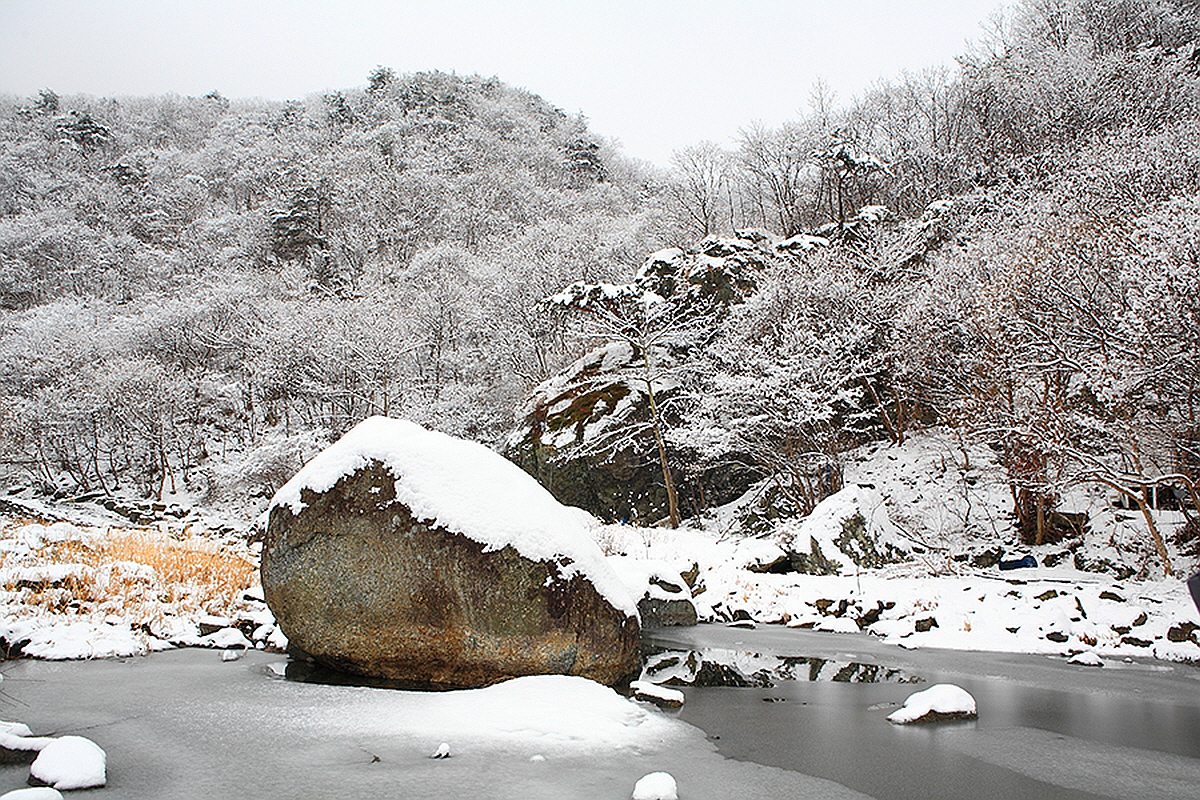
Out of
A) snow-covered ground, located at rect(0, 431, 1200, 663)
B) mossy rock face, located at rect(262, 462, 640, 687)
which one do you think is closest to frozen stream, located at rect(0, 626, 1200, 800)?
mossy rock face, located at rect(262, 462, 640, 687)

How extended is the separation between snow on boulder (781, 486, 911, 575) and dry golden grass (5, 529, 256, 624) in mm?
8892

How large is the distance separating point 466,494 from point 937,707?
4.09m

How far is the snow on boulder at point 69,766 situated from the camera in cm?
363

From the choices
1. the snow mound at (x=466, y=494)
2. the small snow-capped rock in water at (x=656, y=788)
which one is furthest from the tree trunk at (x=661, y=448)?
the small snow-capped rock in water at (x=656, y=788)

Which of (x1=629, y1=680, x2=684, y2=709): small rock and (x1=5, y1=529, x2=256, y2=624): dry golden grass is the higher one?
(x1=5, y1=529, x2=256, y2=624): dry golden grass

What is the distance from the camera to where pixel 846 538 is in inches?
503

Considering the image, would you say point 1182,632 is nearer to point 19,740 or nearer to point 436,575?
point 436,575

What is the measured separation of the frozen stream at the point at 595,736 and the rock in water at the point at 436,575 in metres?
0.38

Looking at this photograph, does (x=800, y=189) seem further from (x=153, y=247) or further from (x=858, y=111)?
(x=153, y=247)

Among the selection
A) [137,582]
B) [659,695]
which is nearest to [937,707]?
[659,695]

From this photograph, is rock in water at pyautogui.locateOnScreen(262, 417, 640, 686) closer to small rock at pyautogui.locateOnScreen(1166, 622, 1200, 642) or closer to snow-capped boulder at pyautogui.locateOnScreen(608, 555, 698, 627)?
snow-capped boulder at pyautogui.locateOnScreen(608, 555, 698, 627)

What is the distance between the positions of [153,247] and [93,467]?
18.7m

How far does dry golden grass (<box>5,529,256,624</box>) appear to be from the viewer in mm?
7867

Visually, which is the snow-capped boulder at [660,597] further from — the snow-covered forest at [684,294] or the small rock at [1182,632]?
the small rock at [1182,632]
